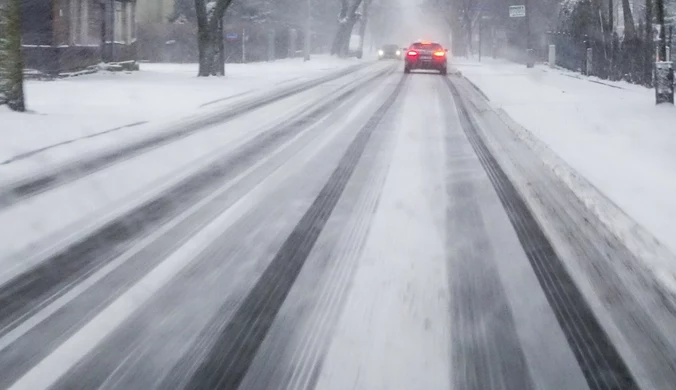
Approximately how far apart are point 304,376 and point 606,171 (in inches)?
282

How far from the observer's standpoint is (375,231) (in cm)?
704

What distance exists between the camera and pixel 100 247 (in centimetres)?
662

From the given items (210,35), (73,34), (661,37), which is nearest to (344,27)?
(210,35)

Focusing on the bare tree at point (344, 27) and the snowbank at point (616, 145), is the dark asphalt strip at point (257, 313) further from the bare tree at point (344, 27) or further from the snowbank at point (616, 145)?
the bare tree at point (344, 27)

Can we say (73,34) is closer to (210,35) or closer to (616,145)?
(210,35)

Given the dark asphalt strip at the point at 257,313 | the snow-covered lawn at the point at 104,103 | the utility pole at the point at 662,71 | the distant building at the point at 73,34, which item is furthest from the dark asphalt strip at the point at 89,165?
the distant building at the point at 73,34

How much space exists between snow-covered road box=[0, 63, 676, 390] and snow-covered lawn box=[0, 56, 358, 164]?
424cm

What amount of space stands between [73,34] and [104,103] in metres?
13.0

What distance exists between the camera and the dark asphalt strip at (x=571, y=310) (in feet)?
13.7

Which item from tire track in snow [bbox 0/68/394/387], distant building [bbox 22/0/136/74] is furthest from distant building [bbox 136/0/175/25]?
tire track in snow [bbox 0/68/394/387]

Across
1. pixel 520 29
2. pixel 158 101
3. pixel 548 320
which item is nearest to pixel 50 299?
pixel 548 320

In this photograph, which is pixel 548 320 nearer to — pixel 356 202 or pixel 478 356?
pixel 478 356

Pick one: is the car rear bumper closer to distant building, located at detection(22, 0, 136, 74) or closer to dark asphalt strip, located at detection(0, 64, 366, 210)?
distant building, located at detection(22, 0, 136, 74)

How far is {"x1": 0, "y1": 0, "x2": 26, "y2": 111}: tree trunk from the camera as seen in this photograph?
1648 cm
